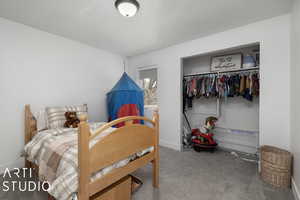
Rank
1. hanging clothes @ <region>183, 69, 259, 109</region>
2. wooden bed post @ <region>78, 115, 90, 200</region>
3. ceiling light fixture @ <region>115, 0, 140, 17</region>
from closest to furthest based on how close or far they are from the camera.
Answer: wooden bed post @ <region>78, 115, 90, 200</region> < ceiling light fixture @ <region>115, 0, 140, 17</region> < hanging clothes @ <region>183, 69, 259, 109</region>

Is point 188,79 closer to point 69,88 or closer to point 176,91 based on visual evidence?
point 176,91

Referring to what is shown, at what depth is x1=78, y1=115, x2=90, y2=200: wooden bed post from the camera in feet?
3.34

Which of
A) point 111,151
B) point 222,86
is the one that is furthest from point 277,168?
point 111,151

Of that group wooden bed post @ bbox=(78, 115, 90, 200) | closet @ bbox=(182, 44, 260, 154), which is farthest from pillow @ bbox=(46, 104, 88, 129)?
closet @ bbox=(182, 44, 260, 154)

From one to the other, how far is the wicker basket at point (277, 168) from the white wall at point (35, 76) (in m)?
3.32

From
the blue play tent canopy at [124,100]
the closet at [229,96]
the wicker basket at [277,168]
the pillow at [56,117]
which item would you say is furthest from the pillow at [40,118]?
the wicker basket at [277,168]

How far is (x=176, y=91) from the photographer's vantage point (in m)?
3.13

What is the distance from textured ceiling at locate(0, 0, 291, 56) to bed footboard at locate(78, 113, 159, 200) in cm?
158

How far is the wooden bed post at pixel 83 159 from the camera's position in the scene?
3.34ft

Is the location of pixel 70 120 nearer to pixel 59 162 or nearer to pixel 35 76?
pixel 35 76

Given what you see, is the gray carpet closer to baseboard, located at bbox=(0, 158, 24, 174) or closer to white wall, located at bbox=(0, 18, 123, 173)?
baseboard, located at bbox=(0, 158, 24, 174)

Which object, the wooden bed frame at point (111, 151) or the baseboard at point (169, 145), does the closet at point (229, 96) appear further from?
the wooden bed frame at point (111, 151)

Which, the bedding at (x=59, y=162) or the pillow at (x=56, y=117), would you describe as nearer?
the bedding at (x=59, y=162)

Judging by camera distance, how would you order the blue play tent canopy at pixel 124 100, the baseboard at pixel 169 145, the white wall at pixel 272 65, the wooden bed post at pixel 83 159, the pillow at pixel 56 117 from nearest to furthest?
the wooden bed post at pixel 83 159 → the white wall at pixel 272 65 → the pillow at pixel 56 117 → the blue play tent canopy at pixel 124 100 → the baseboard at pixel 169 145
